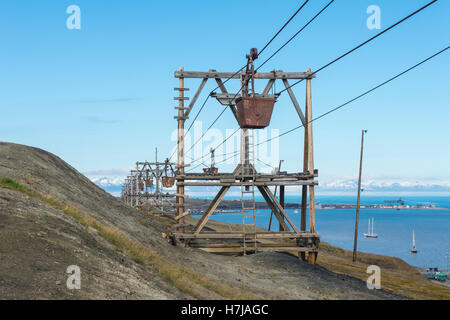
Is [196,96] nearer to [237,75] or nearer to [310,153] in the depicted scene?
[237,75]

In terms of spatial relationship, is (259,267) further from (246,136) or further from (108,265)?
(108,265)

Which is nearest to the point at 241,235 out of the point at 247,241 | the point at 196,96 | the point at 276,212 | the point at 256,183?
the point at 247,241

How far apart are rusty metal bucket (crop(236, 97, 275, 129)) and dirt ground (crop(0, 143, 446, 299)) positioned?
20.7 feet

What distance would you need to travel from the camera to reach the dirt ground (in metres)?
9.58

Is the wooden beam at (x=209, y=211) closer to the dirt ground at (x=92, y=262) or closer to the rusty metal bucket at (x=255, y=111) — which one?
the dirt ground at (x=92, y=262)

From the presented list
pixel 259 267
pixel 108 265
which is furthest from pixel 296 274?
pixel 108 265

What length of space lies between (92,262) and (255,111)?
10.2 m

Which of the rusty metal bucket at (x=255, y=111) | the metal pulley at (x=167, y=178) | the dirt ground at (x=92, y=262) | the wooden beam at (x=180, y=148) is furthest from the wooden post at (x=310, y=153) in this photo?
the metal pulley at (x=167, y=178)

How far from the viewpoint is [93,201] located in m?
23.3

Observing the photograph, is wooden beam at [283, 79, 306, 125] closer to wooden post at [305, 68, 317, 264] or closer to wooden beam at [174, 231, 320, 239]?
wooden post at [305, 68, 317, 264]

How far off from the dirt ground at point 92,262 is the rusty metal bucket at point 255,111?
248 inches

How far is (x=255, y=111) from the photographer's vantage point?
19.0 meters
